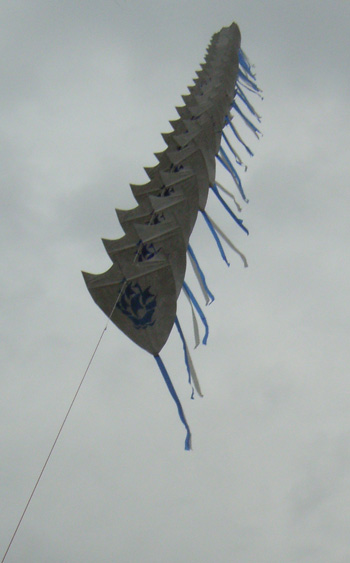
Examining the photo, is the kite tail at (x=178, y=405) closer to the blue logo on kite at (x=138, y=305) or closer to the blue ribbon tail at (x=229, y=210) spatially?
the blue logo on kite at (x=138, y=305)

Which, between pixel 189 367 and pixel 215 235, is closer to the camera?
pixel 189 367

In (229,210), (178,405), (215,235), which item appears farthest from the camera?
(229,210)

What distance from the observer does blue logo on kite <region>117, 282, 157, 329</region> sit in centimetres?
1631

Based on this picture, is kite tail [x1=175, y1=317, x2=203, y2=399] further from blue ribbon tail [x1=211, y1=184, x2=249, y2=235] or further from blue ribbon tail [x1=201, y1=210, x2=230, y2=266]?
blue ribbon tail [x1=211, y1=184, x2=249, y2=235]

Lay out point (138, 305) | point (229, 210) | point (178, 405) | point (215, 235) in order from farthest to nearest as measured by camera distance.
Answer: point (229, 210)
point (215, 235)
point (138, 305)
point (178, 405)

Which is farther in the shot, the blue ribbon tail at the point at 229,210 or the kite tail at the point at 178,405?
the blue ribbon tail at the point at 229,210

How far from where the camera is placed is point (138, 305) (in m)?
16.5

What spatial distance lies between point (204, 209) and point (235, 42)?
9.56m

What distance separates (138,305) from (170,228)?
230 centimetres

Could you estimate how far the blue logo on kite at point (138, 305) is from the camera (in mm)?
16312

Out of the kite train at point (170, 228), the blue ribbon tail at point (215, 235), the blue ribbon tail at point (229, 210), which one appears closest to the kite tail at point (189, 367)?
the kite train at point (170, 228)

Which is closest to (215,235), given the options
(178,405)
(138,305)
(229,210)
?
(229,210)

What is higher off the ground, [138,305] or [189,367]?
[138,305]

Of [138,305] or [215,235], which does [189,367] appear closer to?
[138,305]
